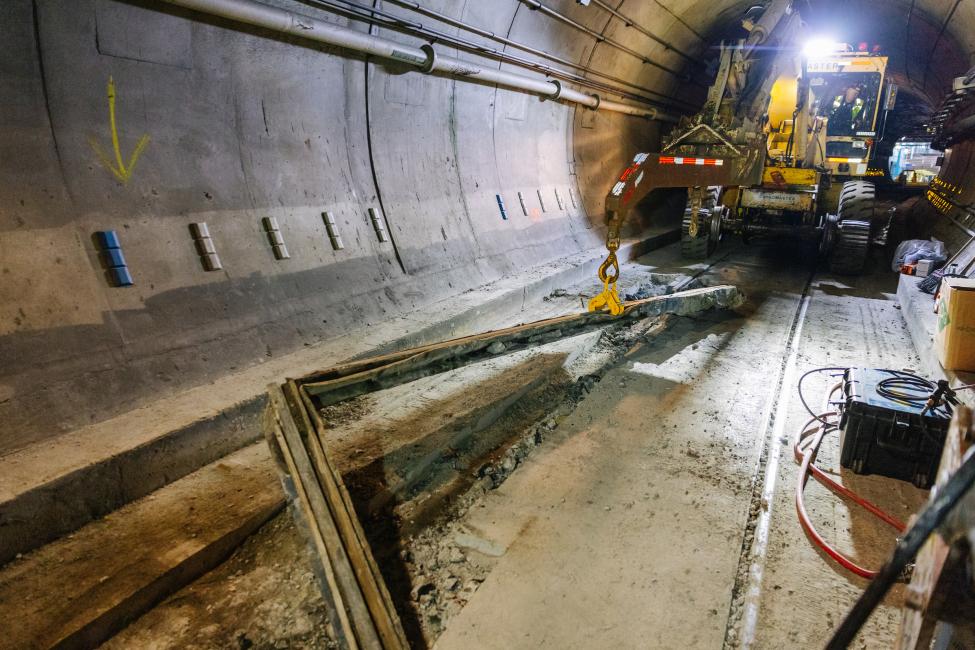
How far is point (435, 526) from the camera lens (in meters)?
3.10

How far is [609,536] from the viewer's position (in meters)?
2.97

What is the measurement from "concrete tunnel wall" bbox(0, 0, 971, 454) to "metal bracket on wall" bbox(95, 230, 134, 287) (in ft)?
0.15

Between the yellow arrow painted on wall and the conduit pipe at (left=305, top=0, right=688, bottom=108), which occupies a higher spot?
the conduit pipe at (left=305, top=0, right=688, bottom=108)

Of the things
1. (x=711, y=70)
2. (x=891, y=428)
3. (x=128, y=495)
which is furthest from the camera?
(x=711, y=70)

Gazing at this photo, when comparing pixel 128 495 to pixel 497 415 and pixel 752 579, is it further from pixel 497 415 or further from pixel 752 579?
pixel 752 579

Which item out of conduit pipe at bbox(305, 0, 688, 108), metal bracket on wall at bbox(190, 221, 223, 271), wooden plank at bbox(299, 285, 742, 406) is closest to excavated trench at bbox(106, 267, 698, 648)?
wooden plank at bbox(299, 285, 742, 406)

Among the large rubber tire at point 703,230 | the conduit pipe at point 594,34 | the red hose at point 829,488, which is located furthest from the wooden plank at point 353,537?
the large rubber tire at point 703,230

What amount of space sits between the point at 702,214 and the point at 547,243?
12.0ft

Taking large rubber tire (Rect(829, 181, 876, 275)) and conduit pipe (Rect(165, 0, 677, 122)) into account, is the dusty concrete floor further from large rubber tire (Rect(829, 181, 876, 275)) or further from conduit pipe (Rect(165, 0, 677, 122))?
large rubber tire (Rect(829, 181, 876, 275))

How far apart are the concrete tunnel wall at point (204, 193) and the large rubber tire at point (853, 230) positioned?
22.0 ft

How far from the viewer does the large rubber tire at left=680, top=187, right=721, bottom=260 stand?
1059 centimetres

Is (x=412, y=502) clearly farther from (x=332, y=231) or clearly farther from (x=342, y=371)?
(x=332, y=231)

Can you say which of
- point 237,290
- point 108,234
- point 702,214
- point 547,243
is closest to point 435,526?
point 237,290

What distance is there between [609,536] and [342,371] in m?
1.86
